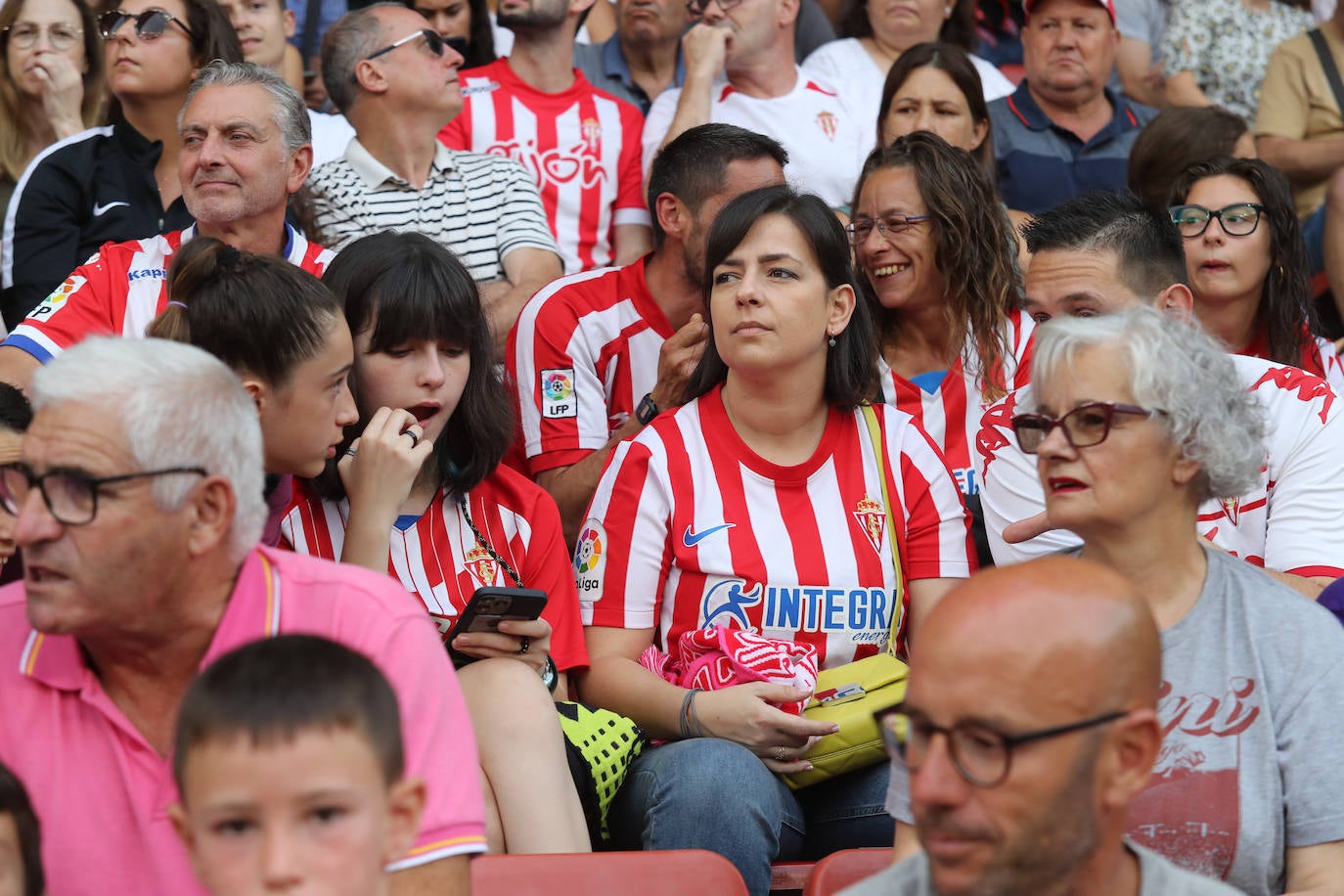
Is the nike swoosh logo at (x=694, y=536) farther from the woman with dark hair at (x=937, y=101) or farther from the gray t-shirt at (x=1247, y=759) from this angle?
the woman with dark hair at (x=937, y=101)

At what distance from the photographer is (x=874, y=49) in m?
6.25

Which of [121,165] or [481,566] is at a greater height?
[121,165]

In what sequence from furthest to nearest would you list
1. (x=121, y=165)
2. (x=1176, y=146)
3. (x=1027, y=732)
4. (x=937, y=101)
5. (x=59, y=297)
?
(x=937, y=101), (x=1176, y=146), (x=121, y=165), (x=59, y=297), (x=1027, y=732)

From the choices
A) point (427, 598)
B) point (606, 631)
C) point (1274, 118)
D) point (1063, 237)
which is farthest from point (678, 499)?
point (1274, 118)

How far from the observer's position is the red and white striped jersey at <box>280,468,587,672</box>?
3.31 meters

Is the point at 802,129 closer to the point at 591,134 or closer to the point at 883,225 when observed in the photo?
the point at 591,134

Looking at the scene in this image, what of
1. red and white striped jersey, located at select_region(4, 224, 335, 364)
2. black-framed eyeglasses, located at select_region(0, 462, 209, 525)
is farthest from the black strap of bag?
black-framed eyeglasses, located at select_region(0, 462, 209, 525)

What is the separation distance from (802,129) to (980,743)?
13.6 feet

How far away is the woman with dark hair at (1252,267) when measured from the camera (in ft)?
14.0

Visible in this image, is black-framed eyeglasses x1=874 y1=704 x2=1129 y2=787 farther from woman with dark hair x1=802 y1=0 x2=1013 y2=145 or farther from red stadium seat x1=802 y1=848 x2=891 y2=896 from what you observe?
woman with dark hair x1=802 y1=0 x2=1013 y2=145

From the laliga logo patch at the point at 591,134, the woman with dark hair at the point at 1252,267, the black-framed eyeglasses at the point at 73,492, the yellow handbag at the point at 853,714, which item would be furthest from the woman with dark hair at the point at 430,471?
the laliga logo patch at the point at 591,134

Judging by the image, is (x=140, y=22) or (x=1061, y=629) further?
(x=140, y=22)

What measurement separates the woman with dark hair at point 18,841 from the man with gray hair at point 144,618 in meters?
0.13

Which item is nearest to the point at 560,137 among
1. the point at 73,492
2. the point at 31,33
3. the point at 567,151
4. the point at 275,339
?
the point at 567,151
